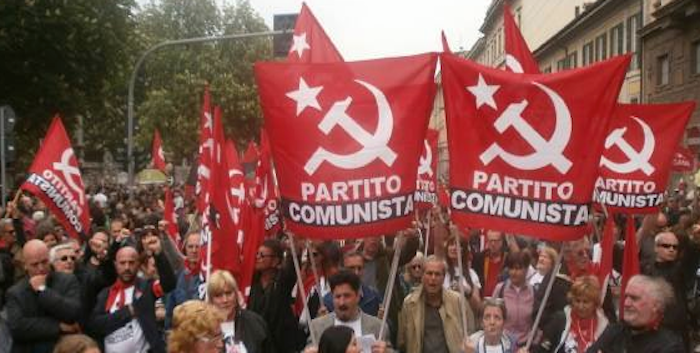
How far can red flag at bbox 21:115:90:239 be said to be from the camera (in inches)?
362

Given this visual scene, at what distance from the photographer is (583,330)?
5.91 m

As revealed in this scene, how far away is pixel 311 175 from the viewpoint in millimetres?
5160

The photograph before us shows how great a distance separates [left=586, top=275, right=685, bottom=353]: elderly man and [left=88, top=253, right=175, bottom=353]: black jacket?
121 inches

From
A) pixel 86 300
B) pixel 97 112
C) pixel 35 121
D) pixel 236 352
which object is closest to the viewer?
pixel 236 352

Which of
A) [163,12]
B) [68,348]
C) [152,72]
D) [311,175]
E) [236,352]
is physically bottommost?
[236,352]

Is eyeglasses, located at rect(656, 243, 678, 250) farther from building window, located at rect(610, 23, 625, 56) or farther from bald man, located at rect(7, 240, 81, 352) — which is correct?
building window, located at rect(610, 23, 625, 56)

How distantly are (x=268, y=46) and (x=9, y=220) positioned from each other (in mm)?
43393

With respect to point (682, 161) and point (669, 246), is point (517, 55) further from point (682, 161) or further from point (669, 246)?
point (682, 161)

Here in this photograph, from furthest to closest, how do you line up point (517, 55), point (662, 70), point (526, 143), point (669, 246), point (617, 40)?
point (617, 40) → point (662, 70) → point (669, 246) → point (517, 55) → point (526, 143)

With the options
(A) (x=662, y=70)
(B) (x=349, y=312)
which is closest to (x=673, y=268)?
(B) (x=349, y=312)

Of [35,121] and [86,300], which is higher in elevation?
[35,121]

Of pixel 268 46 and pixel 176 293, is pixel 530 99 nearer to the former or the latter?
pixel 176 293

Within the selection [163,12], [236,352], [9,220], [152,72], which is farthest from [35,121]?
[163,12]

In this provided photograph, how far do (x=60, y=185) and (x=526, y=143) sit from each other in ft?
19.3
